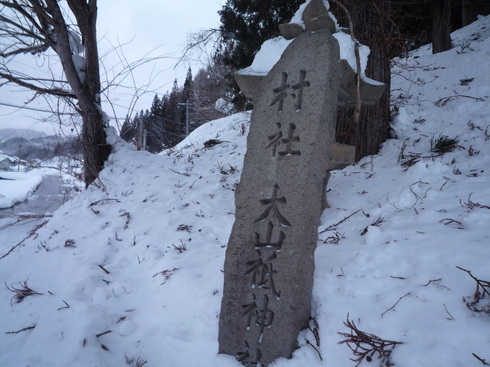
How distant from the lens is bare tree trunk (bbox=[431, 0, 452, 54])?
7.17 m

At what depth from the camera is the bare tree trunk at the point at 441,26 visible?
Answer: 23.5 feet

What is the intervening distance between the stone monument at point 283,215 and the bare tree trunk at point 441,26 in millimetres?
7461

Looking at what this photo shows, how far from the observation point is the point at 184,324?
6.93 feet

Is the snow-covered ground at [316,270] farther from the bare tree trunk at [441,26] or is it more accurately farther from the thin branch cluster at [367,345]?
the bare tree trunk at [441,26]

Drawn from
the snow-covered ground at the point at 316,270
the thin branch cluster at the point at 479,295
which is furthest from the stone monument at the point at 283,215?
the thin branch cluster at the point at 479,295

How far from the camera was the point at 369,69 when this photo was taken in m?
4.00

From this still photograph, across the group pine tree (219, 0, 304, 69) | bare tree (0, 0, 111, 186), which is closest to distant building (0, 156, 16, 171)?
bare tree (0, 0, 111, 186)

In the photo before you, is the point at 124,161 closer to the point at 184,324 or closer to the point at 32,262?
the point at 32,262

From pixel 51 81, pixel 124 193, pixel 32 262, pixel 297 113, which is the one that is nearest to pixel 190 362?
pixel 297 113

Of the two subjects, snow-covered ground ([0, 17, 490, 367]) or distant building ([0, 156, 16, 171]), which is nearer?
snow-covered ground ([0, 17, 490, 367])

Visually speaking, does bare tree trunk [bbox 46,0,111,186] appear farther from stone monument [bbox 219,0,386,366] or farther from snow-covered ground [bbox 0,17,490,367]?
stone monument [bbox 219,0,386,366]

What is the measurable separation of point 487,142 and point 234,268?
3.61 metres

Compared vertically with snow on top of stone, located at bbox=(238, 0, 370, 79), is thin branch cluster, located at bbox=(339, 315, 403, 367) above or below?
below

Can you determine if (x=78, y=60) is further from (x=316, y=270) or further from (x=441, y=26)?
(x=441, y=26)
